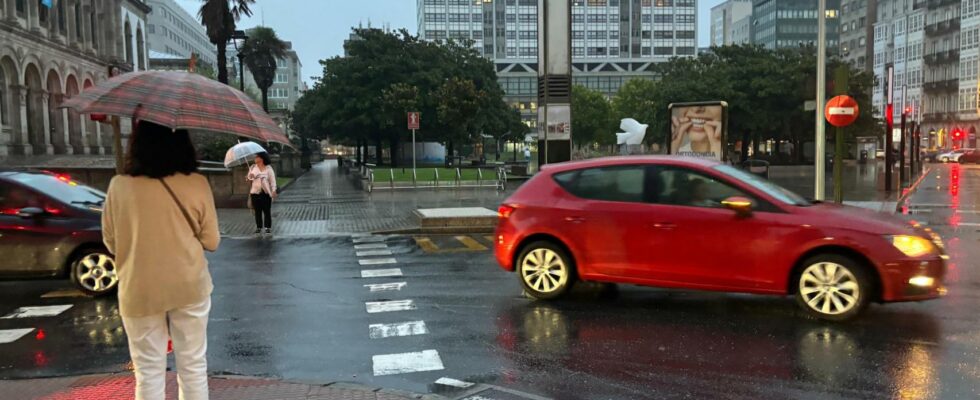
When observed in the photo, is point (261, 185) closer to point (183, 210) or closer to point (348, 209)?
point (348, 209)

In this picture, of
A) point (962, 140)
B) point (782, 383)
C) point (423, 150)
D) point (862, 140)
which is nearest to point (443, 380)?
point (782, 383)

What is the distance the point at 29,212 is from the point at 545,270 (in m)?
6.15

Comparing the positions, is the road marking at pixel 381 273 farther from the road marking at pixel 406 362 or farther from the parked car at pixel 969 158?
the parked car at pixel 969 158

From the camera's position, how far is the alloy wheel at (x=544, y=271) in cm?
789

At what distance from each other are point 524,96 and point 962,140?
71.8 m

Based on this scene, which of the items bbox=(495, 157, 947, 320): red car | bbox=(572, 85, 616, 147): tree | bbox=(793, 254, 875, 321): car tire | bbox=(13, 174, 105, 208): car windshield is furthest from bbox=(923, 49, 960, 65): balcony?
bbox=(13, 174, 105, 208): car windshield

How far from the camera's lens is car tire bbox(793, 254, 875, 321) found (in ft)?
22.0

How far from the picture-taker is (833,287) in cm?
679

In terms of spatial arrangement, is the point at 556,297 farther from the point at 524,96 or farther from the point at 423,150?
the point at 524,96

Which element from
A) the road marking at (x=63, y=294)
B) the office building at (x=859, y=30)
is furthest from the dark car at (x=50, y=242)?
the office building at (x=859, y=30)

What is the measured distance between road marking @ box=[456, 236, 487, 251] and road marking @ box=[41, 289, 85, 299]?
598 cm

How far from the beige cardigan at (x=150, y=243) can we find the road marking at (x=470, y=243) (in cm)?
884

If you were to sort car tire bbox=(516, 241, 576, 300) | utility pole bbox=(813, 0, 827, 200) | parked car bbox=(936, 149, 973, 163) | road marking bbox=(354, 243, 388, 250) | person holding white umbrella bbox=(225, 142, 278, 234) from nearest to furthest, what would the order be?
car tire bbox=(516, 241, 576, 300) → road marking bbox=(354, 243, 388, 250) → person holding white umbrella bbox=(225, 142, 278, 234) → utility pole bbox=(813, 0, 827, 200) → parked car bbox=(936, 149, 973, 163)

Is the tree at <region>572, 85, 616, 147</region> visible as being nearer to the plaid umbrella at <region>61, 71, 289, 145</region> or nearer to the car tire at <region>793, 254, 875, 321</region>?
the car tire at <region>793, 254, 875, 321</region>
